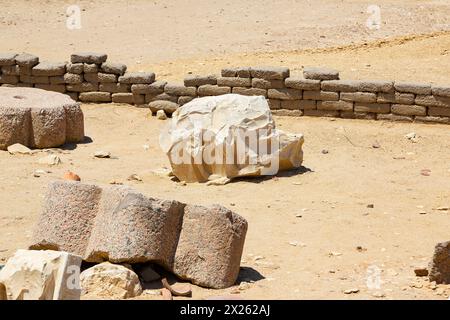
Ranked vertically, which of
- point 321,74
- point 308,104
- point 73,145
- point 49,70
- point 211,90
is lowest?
point 73,145

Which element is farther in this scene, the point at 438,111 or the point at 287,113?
the point at 287,113

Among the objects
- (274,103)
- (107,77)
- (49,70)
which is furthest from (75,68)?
(274,103)

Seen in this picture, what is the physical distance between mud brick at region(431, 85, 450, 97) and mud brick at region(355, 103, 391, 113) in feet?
2.16

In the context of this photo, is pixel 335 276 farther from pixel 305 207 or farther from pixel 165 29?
pixel 165 29

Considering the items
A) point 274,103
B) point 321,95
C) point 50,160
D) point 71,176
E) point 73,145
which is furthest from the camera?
point 274,103

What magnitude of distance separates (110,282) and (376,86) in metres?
7.24

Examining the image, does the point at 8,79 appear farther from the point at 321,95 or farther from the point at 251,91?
the point at 321,95

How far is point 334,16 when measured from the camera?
2048 centimetres

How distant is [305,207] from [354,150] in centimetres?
267

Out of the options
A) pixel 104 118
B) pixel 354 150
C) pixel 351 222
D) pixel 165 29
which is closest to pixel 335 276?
pixel 351 222

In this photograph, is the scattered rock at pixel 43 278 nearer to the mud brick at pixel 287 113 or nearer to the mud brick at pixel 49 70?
the mud brick at pixel 287 113

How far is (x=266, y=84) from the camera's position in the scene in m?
14.3

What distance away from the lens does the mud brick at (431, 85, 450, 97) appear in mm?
13469

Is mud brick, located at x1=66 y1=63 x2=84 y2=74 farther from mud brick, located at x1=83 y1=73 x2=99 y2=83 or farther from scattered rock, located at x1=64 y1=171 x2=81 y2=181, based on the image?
scattered rock, located at x1=64 y1=171 x2=81 y2=181
